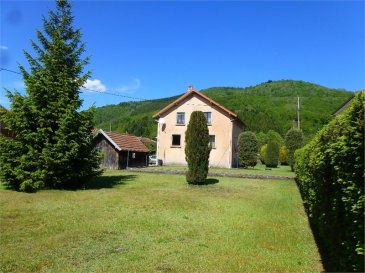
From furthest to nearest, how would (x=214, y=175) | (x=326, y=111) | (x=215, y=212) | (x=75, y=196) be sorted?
(x=326, y=111), (x=214, y=175), (x=75, y=196), (x=215, y=212)

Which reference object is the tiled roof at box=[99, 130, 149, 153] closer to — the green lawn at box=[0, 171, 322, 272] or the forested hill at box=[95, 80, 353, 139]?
the green lawn at box=[0, 171, 322, 272]

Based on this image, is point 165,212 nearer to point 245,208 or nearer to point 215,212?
point 215,212

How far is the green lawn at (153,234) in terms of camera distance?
602 centimetres

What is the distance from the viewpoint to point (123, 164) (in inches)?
1260

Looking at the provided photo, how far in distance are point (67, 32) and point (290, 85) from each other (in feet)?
397

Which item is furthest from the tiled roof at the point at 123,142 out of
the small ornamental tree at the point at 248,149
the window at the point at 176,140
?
the small ornamental tree at the point at 248,149

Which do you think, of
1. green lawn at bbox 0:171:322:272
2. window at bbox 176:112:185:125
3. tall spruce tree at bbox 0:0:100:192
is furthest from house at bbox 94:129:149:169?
green lawn at bbox 0:171:322:272

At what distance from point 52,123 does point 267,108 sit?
88452 millimetres

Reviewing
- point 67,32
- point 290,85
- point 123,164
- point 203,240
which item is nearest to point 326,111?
point 290,85

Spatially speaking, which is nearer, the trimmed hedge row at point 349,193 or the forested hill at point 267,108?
the trimmed hedge row at point 349,193

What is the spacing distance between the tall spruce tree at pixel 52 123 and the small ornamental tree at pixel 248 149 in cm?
1971

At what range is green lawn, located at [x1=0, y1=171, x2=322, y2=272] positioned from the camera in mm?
6023

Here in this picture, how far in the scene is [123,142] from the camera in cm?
3275

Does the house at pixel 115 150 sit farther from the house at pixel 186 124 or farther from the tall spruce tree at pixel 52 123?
the tall spruce tree at pixel 52 123
